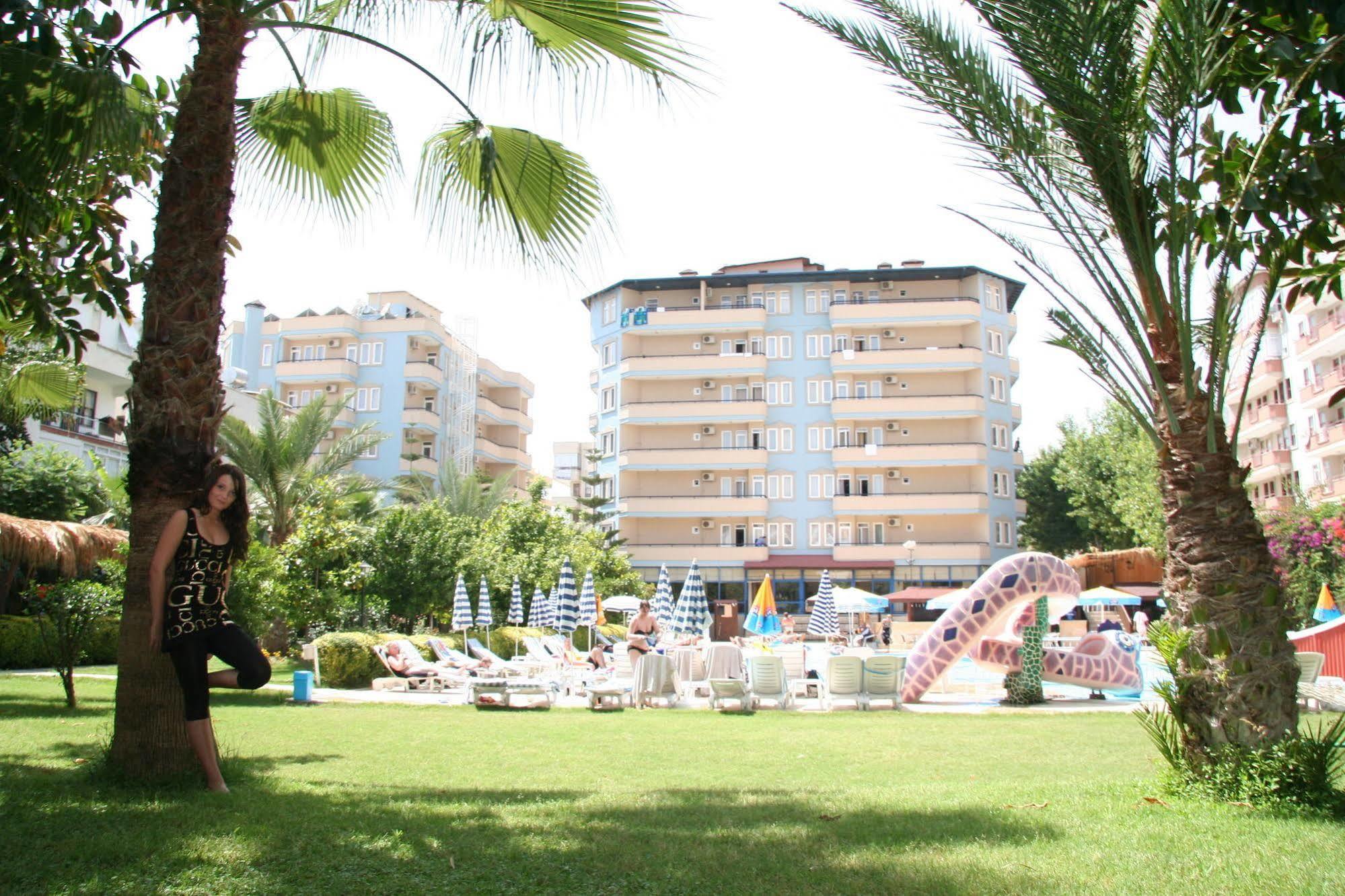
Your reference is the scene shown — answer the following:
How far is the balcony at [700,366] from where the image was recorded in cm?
5222

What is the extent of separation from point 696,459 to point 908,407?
36.4ft

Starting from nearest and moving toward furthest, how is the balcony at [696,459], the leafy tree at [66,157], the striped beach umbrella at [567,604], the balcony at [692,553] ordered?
the leafy tree at [66,157], the striped beach umbrella at [567,604], the balcony at [692,553], the balcony at [696,459]

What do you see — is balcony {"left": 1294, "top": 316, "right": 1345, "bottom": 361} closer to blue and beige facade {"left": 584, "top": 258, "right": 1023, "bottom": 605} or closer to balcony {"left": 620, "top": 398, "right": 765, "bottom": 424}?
blue and beige facade {"left": 584, "top": 258, "right": 1023, "bottom": 605}

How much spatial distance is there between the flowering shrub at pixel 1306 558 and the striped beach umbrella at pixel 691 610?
1895 cm

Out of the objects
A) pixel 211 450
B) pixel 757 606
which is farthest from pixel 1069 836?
pixel 757 606

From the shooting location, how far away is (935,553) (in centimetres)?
4922

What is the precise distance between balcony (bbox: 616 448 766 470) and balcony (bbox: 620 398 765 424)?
1558 millimetres

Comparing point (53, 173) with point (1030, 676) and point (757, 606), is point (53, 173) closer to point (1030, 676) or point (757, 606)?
point (1030, 676)

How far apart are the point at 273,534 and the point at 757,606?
41.8 feet

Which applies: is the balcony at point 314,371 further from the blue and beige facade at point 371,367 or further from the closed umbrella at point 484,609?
the closed umbrella at point 484,609

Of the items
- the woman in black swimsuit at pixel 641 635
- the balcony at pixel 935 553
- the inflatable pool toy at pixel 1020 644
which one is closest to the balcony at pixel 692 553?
the balcony at pixel 935 553

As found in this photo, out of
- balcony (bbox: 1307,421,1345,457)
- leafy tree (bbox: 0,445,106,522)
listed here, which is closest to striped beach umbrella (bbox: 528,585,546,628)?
leafy tree (bbox: 0,445,106,522)

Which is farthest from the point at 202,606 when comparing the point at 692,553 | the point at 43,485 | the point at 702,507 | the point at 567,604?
the point at 702,507

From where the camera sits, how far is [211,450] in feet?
18.5
